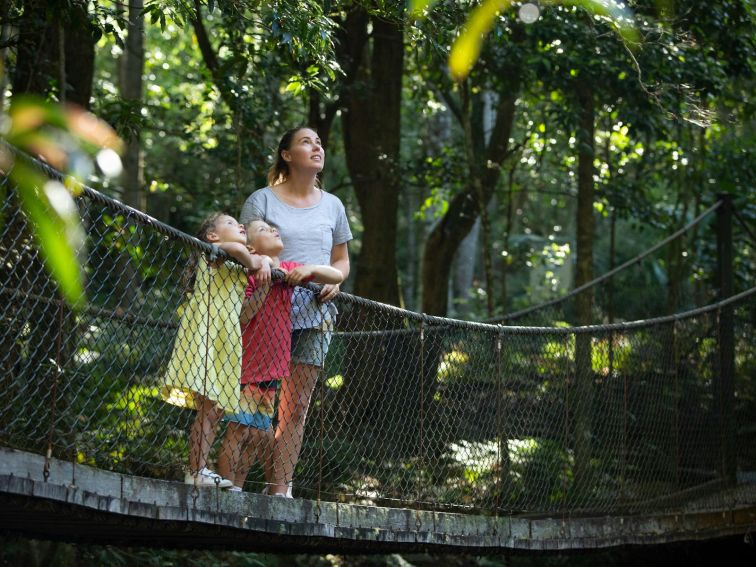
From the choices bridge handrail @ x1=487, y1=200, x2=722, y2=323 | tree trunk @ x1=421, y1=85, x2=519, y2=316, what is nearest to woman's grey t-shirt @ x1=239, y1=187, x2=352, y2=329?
bridge handrail @ x1=487, y1=200, x2=722, y2=323

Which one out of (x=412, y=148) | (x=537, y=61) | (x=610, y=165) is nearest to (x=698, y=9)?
(x=537, y=61)

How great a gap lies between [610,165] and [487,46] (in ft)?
7.39

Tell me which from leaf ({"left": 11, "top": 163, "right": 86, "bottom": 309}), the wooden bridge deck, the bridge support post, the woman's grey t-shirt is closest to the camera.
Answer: leaf ({"left": 11, "top": 163, "right": 86, "bottom": 309})

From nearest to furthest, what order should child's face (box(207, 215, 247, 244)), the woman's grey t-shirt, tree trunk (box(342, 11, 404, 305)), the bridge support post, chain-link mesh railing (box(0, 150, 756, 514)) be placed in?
child's face (box(207, 215, 247, 244)) → the woman's grey t-shirt → chain-link mesh railing (box(0, 150, 756, 514)) → the bridge support post → tree trunk (box(342, 11, 404, 305))

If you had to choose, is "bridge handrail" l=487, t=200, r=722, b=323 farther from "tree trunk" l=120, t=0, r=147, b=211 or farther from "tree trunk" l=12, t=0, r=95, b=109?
"tree trunk" l=120, t=0, r=147, b=211

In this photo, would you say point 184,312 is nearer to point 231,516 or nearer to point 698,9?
point 231,516

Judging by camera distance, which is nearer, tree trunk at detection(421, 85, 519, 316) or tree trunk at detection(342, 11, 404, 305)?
tree trunk at detection(342, 11, 404, 305)

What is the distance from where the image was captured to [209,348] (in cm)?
303

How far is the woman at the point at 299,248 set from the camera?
3338 mm

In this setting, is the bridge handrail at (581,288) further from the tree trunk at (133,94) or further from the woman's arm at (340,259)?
the tree trunk at (133,94)

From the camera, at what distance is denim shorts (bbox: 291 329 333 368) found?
132 inches

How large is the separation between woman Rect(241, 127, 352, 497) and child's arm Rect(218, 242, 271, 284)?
257 mm

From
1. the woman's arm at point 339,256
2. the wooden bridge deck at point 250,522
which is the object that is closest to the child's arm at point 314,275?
the woman's arm at point 339,256

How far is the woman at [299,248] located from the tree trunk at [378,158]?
175 inches
